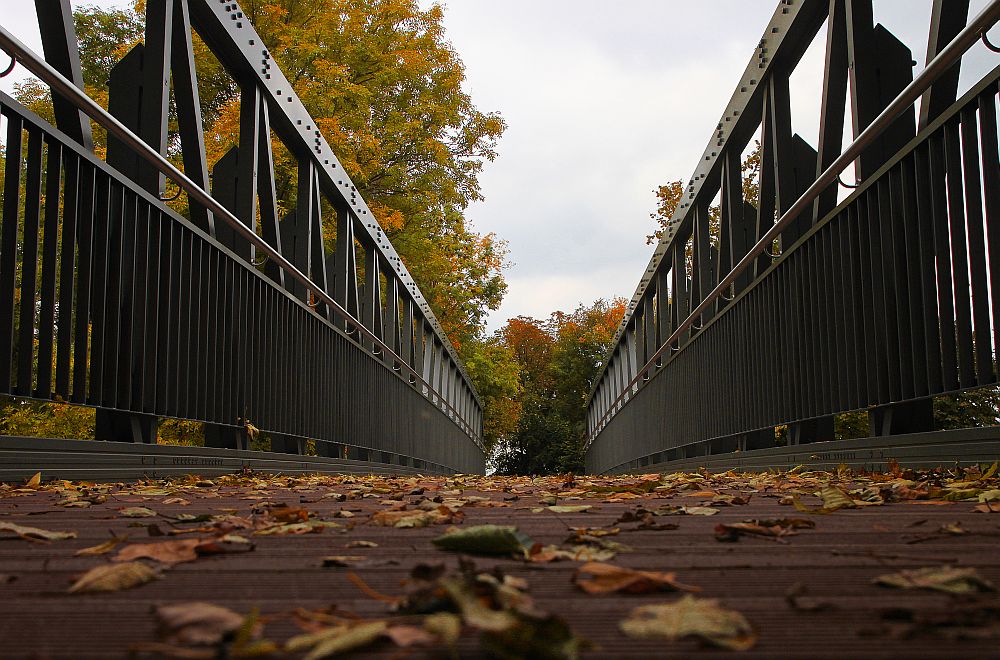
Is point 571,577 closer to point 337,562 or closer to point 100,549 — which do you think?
point 337,562

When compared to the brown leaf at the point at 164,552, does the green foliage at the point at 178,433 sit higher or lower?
higher

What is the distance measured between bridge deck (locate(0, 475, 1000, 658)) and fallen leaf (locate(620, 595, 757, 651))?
0.02 m

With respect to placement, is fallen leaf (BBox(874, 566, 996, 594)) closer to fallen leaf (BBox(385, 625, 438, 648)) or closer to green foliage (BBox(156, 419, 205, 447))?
fallen leaf (BBox(385, 625, 438, 648))

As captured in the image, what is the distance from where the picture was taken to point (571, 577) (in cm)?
151

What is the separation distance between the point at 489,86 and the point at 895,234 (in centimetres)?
2221

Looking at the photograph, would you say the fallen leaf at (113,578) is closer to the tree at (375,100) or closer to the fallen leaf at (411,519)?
the fallen leaf at (411,519)

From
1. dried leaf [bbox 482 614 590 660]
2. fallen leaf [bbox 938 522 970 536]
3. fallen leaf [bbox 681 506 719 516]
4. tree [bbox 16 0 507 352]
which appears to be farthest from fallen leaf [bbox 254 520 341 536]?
tree [bbox 16 0 507 352]

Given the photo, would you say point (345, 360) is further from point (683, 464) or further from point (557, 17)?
point (557, 17)

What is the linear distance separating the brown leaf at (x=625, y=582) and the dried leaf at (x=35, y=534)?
4.03 ft

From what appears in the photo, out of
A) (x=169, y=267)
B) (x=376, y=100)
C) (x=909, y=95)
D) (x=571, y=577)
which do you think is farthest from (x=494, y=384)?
(x=571, y=577)

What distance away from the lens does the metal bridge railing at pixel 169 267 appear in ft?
11.6

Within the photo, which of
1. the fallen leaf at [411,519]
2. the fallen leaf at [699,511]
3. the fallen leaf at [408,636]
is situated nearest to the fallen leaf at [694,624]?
the fallen leaf at [408,636]

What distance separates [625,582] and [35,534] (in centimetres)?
138

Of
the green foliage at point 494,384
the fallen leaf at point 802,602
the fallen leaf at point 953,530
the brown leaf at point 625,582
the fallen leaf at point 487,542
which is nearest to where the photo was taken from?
the fallen leaf at point 802,602
